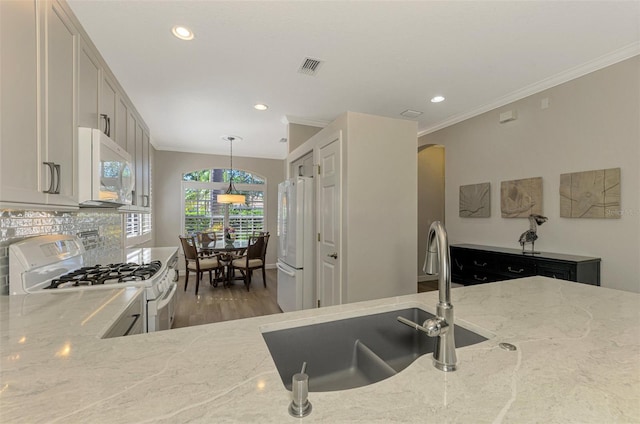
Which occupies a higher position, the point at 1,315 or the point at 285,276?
the point at 1,315

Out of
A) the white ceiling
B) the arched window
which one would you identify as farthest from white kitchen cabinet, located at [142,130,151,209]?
the arched window

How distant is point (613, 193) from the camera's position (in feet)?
8.37

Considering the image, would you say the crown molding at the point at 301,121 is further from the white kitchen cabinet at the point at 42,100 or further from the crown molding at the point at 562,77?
the white kitchen cabinet at the point at 42,100

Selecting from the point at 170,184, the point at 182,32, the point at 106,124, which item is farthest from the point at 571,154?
the point at 170,184

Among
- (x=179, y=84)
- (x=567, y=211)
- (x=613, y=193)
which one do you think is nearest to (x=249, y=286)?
(x=179, y=84)

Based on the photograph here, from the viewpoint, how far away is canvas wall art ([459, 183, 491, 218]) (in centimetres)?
376

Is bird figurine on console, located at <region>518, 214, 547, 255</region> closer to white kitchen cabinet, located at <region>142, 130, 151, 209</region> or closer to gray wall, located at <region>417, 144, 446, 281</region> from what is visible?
gray wall, located at <region>417, 144, 446, 281</region>

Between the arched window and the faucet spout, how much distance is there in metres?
6.24

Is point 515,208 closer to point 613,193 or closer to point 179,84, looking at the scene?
point 613,193

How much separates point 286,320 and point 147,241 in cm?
527

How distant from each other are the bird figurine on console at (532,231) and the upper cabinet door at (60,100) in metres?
4.03

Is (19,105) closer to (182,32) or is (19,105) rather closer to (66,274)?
(66,274)

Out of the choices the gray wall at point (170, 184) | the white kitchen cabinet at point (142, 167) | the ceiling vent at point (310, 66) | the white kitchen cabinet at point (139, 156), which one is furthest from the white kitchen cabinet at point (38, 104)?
the gray wall at point (170, 184)

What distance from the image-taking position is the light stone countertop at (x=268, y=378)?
557 millimetres
